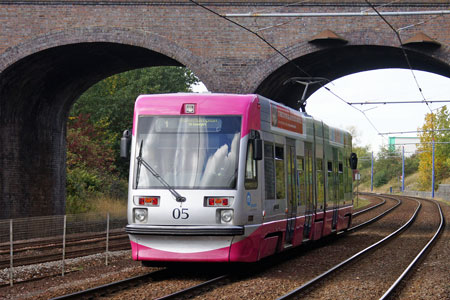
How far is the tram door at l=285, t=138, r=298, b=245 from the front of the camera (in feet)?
49.4

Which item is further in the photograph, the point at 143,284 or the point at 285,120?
the point at 285,120

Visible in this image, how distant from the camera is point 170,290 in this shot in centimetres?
1113

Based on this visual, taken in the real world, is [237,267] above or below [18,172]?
below

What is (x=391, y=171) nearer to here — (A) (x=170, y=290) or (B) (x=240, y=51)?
(B) (x=240, y=51)

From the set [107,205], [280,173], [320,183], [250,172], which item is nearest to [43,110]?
[107,205]

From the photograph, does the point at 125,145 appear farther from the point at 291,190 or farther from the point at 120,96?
the point at 120,96

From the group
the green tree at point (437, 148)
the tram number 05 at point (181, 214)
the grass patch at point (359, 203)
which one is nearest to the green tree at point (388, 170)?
the green tree at point (437, 148)

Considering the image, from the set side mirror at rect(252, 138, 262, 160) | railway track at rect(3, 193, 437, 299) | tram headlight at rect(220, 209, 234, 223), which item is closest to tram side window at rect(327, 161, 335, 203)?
railway track at rect(3, 193, 437, 299)

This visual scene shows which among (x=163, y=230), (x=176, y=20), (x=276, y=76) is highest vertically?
(x=176, y=20)

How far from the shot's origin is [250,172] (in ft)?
41.9

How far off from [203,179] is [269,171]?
1757mm

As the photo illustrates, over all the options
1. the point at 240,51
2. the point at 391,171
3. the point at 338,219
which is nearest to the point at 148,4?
the point at 240,51

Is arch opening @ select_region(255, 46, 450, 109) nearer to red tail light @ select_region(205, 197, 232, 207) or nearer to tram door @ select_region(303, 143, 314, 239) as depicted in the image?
tram door @ select_region(303, 143, 314, 239)

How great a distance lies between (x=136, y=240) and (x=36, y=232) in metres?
4.53
